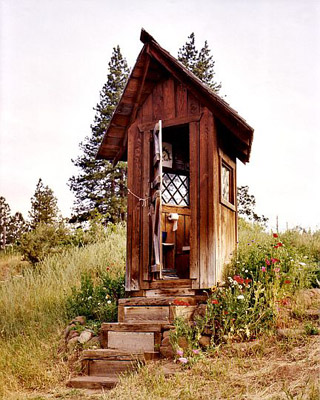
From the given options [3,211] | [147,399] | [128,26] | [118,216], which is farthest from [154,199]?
[3,211]

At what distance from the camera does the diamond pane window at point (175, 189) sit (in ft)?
33.4

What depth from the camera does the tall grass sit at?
764cm

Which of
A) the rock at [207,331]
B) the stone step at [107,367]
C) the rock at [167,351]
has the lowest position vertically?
the stone step at [107,367]

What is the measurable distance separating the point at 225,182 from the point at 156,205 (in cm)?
164

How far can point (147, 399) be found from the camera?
5.79m

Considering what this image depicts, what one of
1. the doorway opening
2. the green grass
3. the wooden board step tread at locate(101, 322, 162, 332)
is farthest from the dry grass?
the doorway opening

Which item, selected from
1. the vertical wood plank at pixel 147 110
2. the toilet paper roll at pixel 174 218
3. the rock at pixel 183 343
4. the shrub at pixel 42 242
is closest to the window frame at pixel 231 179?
the toilet paper roll at pixel 174 218

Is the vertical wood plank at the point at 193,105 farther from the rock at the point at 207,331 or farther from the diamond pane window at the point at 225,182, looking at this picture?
the rock at the point at 207,331

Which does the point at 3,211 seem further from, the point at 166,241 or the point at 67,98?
the point at 166,241

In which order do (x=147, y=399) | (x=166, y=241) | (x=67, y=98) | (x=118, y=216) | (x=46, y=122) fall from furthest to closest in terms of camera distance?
1. (x=118, y=216)
2. (x=46, y=122)
3. (x=67, y=98)
4. (x=166, y=241)
5. (x=147, y=399)

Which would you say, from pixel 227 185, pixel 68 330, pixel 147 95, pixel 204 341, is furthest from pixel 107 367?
pixel 147 95

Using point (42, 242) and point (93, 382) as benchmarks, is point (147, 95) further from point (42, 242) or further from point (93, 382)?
point (42, 242)

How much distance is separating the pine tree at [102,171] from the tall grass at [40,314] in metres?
10.6

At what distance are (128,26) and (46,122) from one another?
5.85m
